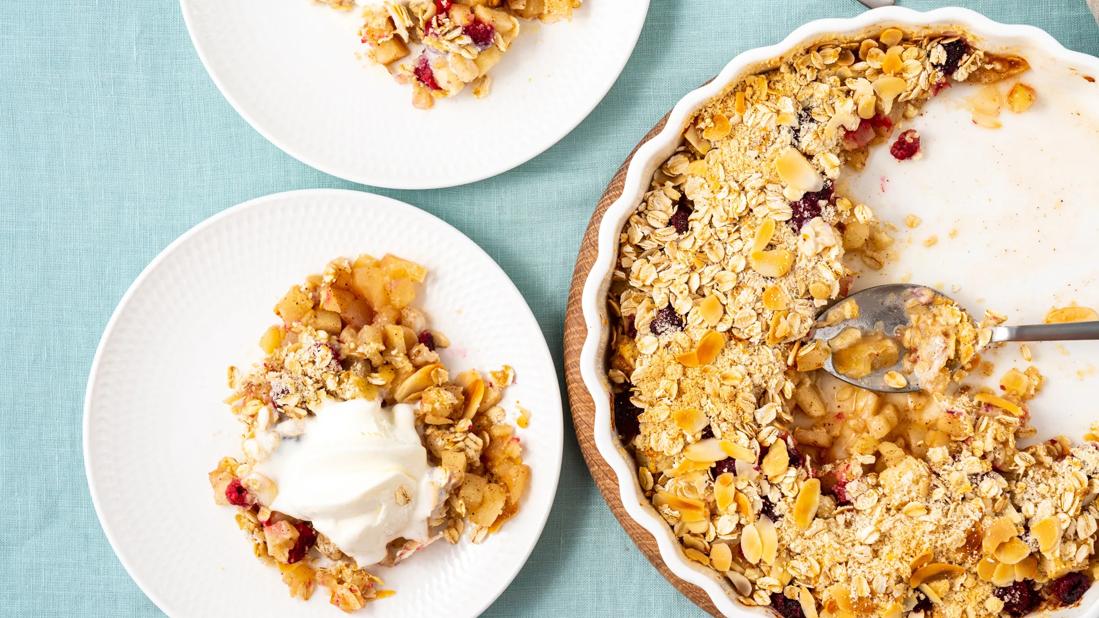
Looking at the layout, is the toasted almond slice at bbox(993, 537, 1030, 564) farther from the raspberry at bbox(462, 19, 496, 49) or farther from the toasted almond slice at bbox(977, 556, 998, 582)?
the raspberry at bbox(462, 19, 496, 49)

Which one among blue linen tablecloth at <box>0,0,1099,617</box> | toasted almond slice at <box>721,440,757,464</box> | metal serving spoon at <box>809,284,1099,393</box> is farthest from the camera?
blue linen tablecloth at <box>0,0,1099,617</box>

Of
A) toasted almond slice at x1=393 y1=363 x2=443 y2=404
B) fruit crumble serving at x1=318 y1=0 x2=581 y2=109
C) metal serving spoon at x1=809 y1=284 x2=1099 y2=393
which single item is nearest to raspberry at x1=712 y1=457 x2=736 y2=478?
metal serving spoon at x1=809 y1=284 x2=1099 y2=393

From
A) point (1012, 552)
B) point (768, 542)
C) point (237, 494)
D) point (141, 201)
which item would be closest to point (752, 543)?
point (768, 542)

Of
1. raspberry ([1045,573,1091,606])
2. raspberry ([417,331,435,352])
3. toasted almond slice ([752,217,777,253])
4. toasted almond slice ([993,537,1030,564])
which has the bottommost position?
raspberry ([1045,573,1091,606])

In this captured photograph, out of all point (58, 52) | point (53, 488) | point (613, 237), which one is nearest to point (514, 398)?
point (613, 237)

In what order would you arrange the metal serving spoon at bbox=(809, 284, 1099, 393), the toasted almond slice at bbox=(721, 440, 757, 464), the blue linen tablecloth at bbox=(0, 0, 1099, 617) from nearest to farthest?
the toasted almond slice at bbox=(721, 440, 757, 464) < the metal serving spoon at bbox=(809, 284, 1099, 393) < the blue linen tablecloth at bbox=(0, 0, 1099, 617)

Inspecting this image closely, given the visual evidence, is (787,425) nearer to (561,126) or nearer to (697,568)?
(697,568)

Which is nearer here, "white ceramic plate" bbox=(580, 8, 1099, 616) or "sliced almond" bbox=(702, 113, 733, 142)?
"sliced almond" bbox=(702, 113, 733, 142)
